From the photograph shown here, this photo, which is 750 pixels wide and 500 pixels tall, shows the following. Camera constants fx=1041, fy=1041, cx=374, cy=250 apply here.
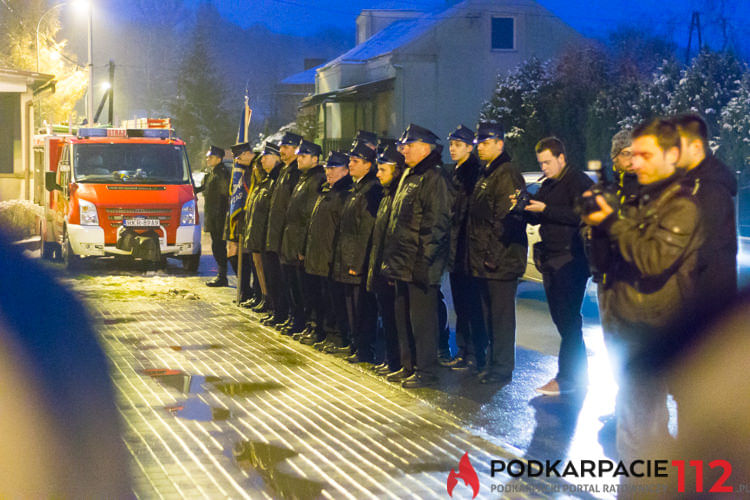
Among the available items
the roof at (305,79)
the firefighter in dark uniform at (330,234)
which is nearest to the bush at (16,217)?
the firefighter in dark uniform at (330,234)

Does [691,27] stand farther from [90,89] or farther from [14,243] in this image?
[14,243]

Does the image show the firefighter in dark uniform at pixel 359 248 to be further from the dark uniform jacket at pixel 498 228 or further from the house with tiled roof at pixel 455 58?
the house with tiled roof at pixel 455 58

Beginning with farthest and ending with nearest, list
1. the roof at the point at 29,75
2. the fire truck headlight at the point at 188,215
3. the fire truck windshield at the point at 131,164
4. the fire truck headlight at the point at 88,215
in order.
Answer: the roof at the point at 29,75, the fire truck windshield at the point at 131,164, the fire truck headlight at the point at 188,215, the fire truck headlight at the point at 88,215

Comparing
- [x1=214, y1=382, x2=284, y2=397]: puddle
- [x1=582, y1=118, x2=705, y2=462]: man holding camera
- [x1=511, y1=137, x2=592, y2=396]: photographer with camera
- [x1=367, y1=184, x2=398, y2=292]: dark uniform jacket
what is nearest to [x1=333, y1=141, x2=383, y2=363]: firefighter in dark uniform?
[x1=367, y1=184, x2=398, y2=292]: dark uniform jacket

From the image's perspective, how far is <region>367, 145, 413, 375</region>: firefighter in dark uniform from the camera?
839 centimetres

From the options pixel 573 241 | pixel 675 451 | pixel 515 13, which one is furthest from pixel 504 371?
pixel 515 13

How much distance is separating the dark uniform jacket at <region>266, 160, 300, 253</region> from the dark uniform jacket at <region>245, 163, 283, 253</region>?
390mm

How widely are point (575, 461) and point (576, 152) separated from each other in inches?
1294

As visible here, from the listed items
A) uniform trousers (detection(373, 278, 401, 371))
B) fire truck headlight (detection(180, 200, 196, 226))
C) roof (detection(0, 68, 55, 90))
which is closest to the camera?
uniform trousers (detection(373, 278, 401, 371))

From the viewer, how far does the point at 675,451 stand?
16.2 ft

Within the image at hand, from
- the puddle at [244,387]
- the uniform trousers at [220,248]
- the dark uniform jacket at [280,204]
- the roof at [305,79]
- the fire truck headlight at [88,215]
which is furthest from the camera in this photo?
the roof at [305,79]

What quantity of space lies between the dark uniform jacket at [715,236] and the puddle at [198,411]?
11.6 ft

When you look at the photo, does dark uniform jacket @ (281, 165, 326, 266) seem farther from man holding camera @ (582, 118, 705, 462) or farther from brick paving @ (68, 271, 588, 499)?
man holding camera @ (582, 118, 705, 462)

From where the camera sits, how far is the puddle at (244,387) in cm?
788
